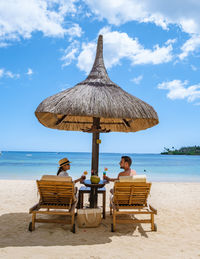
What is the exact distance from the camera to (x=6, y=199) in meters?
6.29

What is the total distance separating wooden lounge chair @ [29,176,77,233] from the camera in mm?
3797

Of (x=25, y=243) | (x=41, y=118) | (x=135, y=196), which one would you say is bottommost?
(x=25, y=243)

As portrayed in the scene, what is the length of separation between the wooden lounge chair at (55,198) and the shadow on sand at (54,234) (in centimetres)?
Answer: 16

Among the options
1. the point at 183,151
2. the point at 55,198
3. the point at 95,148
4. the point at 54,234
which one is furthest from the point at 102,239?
the point at 183,151

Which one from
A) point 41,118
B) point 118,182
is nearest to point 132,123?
point 41,118

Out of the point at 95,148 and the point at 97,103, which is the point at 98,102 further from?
the point at 95,148

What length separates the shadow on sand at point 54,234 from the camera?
3330mm

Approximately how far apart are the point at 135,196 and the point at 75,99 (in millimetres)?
1836

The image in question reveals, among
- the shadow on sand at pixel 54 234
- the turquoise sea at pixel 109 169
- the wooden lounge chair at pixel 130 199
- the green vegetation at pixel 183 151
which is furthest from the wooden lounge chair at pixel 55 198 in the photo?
the green vegetation at pixel 183 151

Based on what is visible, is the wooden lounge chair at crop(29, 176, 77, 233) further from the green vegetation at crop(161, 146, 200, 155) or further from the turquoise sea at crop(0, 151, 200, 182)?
the green vegetation at crop(161, 146, 200, 155)

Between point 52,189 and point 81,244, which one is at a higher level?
point 52,189

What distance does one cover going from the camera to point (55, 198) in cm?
397

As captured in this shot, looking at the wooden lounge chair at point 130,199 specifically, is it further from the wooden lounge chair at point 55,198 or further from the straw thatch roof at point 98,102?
the straw thatch roof at point 98,102

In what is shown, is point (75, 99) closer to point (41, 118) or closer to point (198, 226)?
point (41, 118)
